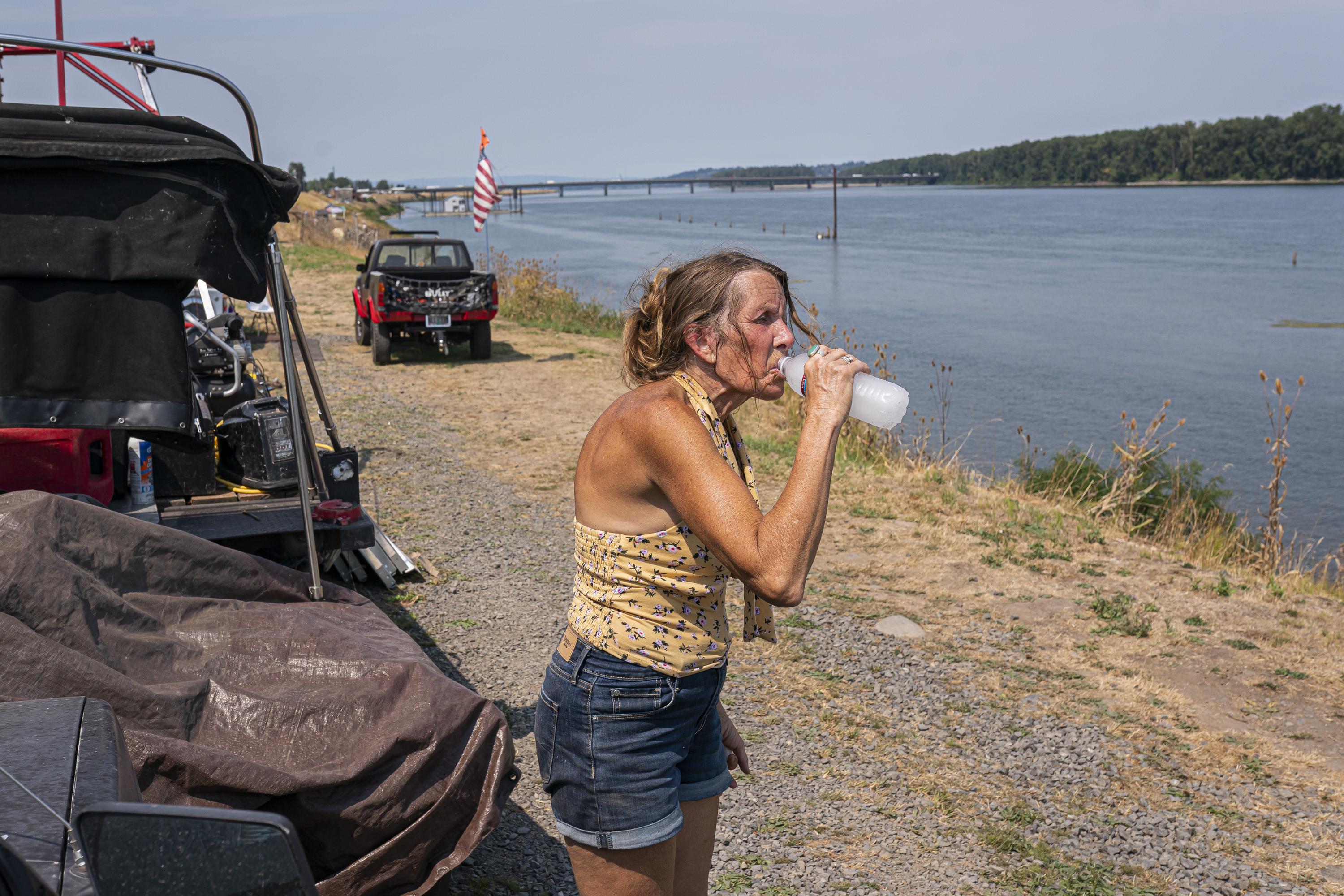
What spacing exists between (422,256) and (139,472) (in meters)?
11.5

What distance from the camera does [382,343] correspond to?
1565 cm

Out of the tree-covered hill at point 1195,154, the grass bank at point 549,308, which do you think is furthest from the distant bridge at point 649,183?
the grass bank at point 549,308

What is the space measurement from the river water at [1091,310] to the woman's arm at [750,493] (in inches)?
25.5

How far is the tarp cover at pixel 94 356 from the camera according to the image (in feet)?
11.4

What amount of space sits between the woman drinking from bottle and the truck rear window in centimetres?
1437

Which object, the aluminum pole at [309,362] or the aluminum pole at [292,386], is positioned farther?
the aluminum pole at [309,362]

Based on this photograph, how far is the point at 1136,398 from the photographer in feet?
62.1

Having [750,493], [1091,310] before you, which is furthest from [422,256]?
[1091,310]

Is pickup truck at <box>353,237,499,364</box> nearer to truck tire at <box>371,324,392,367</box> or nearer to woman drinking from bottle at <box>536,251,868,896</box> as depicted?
truck tire at <box>371,324,392,367</box>

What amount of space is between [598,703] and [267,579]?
1.98m

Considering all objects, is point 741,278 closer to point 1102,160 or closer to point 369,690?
point 369,690

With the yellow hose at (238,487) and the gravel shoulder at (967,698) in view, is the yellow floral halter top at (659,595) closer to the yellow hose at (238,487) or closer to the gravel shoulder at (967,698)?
the gravel shoulder at (967,698)

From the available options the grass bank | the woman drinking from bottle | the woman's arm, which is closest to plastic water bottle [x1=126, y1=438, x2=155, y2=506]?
the woman drinking from bottle

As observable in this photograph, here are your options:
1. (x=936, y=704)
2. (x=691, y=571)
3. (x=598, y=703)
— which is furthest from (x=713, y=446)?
(x=936, y=704)
